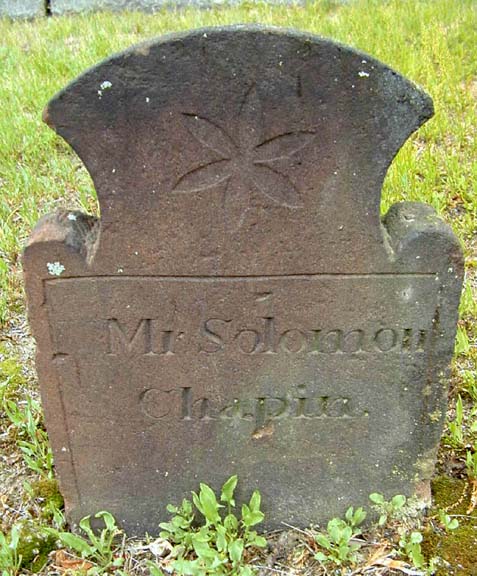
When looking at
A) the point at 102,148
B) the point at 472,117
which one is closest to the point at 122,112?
the point at 102,148

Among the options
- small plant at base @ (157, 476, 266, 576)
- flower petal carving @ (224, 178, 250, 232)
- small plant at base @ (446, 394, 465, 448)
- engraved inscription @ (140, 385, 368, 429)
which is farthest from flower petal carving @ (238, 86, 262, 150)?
small plant at base @ (446, 394, 465, 448)

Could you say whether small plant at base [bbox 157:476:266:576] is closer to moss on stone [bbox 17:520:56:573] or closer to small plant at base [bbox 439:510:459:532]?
moss on stone [bbox 17:520:56:573]

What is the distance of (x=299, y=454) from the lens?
95.3 inches

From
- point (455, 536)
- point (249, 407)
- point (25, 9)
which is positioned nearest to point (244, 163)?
point (249, 407)

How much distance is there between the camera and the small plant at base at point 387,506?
2.46 m

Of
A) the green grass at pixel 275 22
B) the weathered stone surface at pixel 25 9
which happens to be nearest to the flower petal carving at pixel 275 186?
the green grass at pixel 275 22

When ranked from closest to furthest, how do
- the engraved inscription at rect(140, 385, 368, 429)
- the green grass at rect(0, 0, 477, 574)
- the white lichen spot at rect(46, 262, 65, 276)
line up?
the white lichen spot at rect(46, 262, 65, 276)
the engraved inscription at rect(140, 385, 368, 429)
the green grass at rect(0, 0, 477, 574)

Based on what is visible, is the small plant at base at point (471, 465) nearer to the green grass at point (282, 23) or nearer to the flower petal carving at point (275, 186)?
the green grass at point (282, 23)

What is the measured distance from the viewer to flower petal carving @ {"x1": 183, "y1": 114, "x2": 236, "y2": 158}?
185 centimetres

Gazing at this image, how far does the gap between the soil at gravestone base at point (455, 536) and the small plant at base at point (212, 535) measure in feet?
2.06

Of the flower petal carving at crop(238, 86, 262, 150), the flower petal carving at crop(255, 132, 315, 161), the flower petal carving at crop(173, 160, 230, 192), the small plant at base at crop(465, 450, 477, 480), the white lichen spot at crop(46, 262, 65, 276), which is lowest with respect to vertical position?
the small plant at base at crop(465, 450, 477, 480)

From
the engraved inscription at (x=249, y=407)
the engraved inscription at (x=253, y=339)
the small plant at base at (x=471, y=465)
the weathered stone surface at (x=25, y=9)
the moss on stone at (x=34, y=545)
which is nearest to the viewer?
the engraved inscription at (x=253, y=339)

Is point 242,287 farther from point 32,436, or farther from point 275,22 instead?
point 275,22

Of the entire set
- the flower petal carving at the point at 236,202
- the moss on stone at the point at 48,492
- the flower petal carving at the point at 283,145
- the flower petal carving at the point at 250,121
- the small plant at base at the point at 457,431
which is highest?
the flower petal carving at the point at 250,121
